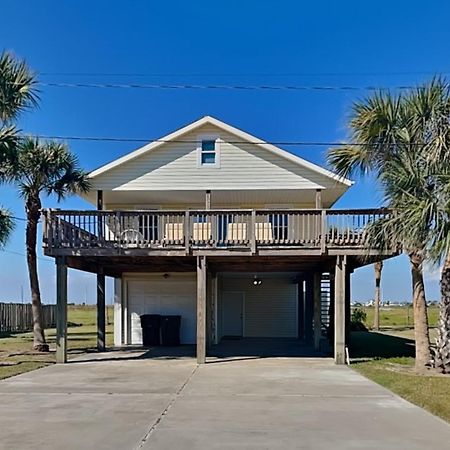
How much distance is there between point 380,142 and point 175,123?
799 centimetres

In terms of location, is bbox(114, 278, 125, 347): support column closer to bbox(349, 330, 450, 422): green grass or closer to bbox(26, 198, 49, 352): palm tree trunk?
bbox(26, 198, 49, 352): palm tree trunk

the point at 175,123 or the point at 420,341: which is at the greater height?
the point at 175,123

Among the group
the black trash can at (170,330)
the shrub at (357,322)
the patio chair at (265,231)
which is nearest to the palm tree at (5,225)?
the black trash can at (170,330)

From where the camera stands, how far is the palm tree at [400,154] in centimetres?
1167

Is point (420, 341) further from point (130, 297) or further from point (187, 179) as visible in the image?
point (130, 297)

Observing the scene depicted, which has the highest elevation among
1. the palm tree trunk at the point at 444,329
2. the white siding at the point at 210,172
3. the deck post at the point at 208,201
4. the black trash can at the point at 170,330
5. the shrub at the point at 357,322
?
the white siding at the point at 210,172

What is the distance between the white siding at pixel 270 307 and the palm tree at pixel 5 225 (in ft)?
29.7

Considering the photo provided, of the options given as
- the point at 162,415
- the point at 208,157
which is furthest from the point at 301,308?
the point at 162,415

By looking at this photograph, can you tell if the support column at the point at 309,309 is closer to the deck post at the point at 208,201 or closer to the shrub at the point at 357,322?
the deck post at the point at 208,201

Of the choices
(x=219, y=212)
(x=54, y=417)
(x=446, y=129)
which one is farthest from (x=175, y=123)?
(x=54, y=417)

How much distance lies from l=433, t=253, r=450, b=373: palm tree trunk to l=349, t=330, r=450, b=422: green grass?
1.49ft

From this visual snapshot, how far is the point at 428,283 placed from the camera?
13.1 metres

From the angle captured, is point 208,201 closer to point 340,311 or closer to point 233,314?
point 340,311

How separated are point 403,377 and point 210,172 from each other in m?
9.27
